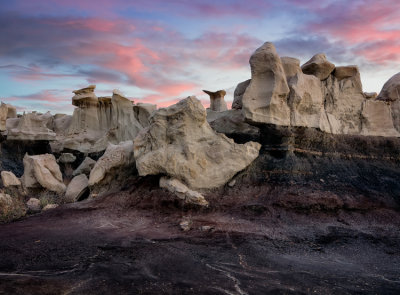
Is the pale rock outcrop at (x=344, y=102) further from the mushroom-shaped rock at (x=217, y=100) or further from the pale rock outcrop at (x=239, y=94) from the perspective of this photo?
the mushroom-shaped rock at (x=217, y=100)

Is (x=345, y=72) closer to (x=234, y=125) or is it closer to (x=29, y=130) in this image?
(x=234, y=125)

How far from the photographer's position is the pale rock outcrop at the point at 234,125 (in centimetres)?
1163

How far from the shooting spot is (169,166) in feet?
31.6

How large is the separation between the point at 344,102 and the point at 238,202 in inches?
232

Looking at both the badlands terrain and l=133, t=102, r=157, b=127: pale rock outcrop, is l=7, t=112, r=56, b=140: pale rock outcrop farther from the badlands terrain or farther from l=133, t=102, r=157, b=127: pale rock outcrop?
l=133, t=102, r=157, b=127: pale rock outcrop

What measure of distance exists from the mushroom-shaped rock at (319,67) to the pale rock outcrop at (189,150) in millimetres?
3725

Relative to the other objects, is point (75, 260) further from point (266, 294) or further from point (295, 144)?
point (295, 144)

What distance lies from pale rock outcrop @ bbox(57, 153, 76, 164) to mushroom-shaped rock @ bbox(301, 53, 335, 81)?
1331cm

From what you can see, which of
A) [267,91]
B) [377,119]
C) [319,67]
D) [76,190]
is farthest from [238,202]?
[377,119]

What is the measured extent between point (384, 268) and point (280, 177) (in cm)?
426

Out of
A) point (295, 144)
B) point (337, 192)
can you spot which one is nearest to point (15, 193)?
point (295, 144)

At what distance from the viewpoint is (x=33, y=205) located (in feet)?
34.1

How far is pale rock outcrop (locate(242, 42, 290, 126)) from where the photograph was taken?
404 inches

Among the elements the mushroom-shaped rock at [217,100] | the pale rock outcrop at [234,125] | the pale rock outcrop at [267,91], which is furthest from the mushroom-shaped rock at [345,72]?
the mushroom-shaped rock at [217,100]
